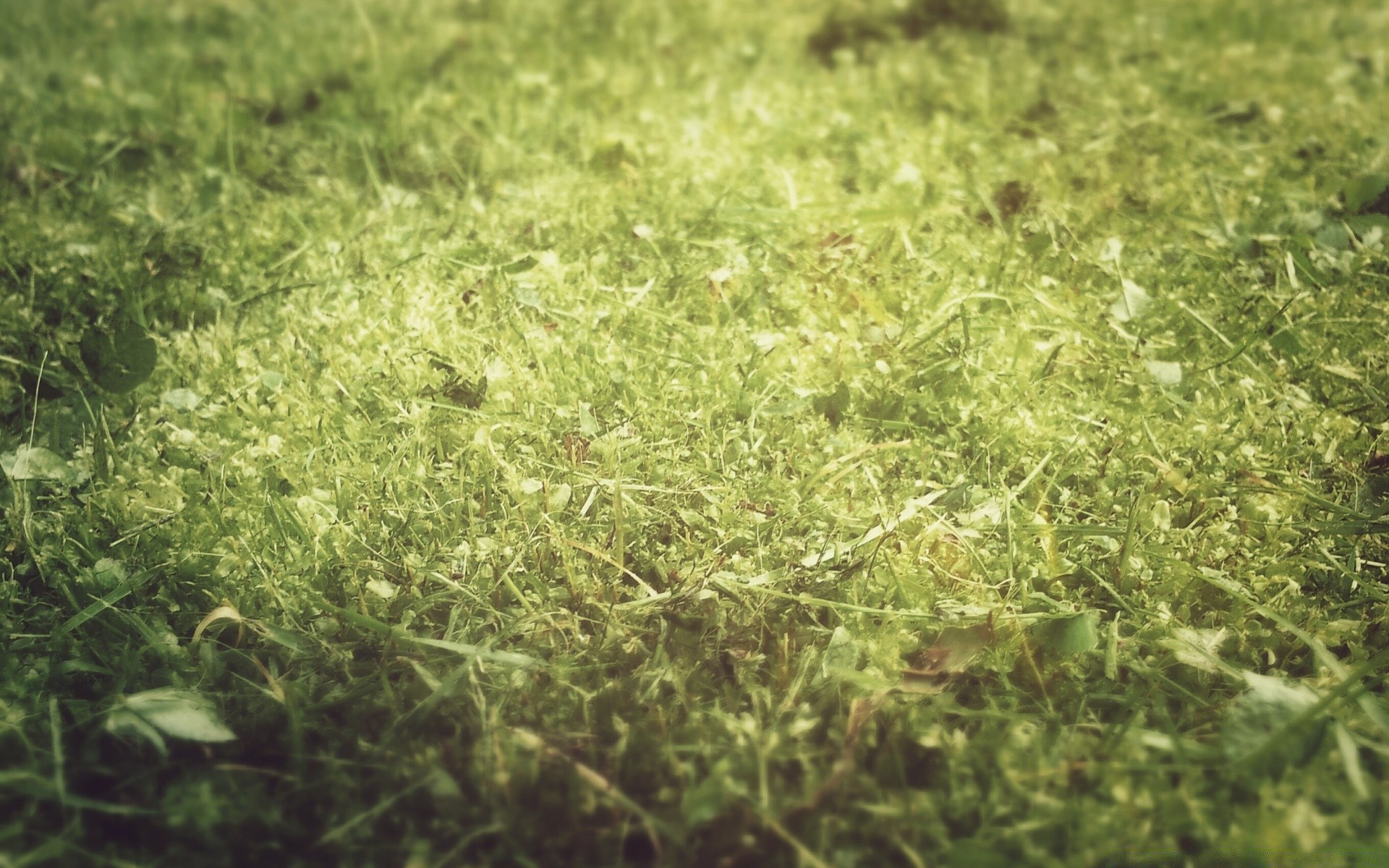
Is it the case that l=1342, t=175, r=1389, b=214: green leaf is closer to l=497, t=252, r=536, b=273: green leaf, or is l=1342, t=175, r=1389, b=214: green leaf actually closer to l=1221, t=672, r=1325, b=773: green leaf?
l=1221, t=672, r=1325, b=773: green leaf

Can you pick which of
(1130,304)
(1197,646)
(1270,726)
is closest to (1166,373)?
(1130,304)

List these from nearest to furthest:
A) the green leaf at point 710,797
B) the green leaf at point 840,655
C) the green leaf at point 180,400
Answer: the green leaf at point 710,797
the green leaf at point 840,655
the green leaf at point 180,400

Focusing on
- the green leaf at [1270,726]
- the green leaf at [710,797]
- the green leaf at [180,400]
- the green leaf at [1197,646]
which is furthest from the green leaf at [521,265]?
the green leaf at [1270,726]

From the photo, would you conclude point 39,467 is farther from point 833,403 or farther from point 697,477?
point 833,403

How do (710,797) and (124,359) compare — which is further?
(124,359)

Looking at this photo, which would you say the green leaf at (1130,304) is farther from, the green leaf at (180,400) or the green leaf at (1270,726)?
the green leaf at (180,400)

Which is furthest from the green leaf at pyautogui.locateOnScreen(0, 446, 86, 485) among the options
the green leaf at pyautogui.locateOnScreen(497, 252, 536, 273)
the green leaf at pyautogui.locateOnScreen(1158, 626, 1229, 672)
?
the green leaf at pyautogui.locateOnScreen(1158, 626, 1229, 672)
